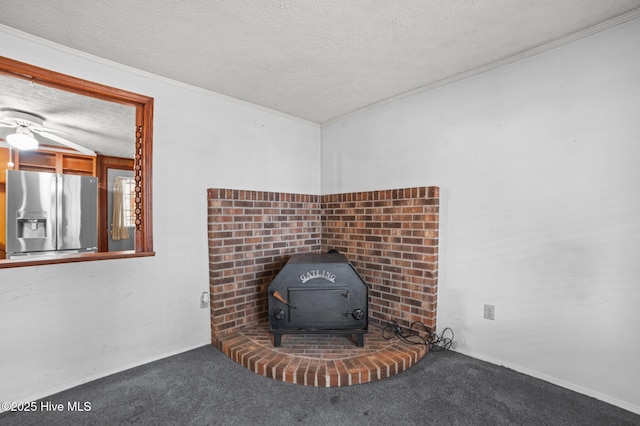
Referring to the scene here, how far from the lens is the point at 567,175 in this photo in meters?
1.88

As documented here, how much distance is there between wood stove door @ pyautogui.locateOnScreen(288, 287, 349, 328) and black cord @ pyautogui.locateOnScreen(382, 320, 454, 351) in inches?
21.9

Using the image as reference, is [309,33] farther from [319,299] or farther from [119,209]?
[119,209]

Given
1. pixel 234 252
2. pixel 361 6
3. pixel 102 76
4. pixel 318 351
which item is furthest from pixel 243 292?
pixel 361 6

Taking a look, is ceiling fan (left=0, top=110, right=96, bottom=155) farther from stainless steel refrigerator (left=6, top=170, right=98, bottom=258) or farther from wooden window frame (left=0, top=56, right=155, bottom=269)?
wooden window frame (left=0, top=56, right=155, bottom=269)

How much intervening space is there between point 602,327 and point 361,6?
242 centimetres

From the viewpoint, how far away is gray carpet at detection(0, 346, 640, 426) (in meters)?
1.62

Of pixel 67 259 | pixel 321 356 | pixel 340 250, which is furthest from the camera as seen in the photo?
pixel 340 250

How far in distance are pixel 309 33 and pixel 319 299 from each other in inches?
75.0

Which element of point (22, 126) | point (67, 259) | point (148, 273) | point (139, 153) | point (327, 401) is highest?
point (22, 126)

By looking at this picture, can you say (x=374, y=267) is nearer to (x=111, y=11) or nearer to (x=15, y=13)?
(x=111, y=11)

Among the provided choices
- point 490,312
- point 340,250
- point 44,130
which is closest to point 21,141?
point 44,130

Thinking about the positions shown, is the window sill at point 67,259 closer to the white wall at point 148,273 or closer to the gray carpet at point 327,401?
the white wall at point 148,273

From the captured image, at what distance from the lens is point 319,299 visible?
7.46 ft

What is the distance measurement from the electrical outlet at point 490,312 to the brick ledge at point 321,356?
1.86 ft
